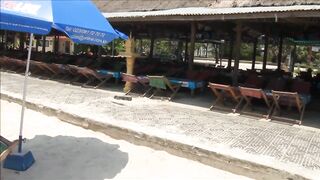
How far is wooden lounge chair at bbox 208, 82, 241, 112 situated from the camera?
862 centimetres

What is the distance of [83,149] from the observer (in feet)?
19.6

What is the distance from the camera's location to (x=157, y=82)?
9.98 meters

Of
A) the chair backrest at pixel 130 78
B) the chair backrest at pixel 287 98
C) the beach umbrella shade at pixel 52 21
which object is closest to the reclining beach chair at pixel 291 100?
the chair backrest at pixel 287 98

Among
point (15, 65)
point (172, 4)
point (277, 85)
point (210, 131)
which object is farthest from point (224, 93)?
point (15, 65)

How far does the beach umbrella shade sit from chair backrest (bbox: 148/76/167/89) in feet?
15.5

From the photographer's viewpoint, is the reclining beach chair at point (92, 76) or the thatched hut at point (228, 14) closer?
the thatched hut at point (228, 14)

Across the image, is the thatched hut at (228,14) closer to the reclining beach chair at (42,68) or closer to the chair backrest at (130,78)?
the chair backrest at (130,78)

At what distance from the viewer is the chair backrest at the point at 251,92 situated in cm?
820

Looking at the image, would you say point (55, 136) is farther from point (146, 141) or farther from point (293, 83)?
point (293, 83)

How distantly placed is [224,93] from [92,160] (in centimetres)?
438

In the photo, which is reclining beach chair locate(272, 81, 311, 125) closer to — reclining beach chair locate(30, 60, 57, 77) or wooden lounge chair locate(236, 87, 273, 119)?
wooden lounge chair locate(236, 87, 273, 119)

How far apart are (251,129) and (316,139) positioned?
111 centimetres

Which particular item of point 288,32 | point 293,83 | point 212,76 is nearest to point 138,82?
point 212,76

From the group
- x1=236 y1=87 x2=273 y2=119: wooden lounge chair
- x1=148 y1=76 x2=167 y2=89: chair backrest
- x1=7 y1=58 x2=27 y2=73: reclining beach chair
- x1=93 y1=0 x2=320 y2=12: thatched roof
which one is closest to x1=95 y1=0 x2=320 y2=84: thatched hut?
x1=93 y1=0 x2=320 y2=12: thatched roof
